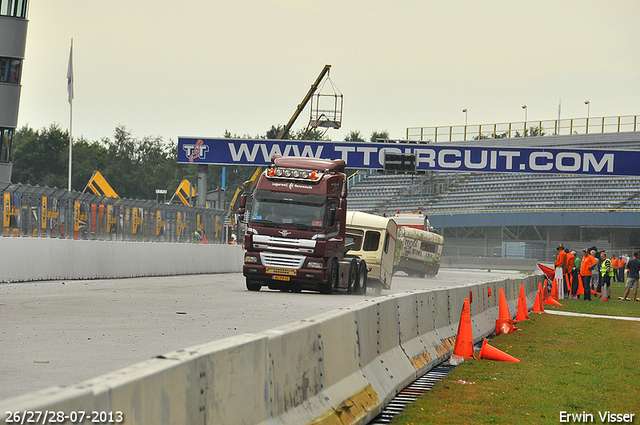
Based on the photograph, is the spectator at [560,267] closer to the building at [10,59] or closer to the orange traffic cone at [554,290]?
the orange traffic cone at [554,290]

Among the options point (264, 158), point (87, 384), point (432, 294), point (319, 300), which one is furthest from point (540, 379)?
point (264, 158)

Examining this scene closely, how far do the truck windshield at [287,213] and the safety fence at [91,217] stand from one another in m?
5.37

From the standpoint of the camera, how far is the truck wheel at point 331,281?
22.6 m

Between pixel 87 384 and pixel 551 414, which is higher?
pixel 87 384

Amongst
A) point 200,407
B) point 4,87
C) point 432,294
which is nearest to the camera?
point 200,407

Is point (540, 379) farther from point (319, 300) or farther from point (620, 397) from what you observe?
point (319, 300)

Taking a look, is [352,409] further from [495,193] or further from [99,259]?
[495,193]

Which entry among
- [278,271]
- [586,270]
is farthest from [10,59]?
[586,270]

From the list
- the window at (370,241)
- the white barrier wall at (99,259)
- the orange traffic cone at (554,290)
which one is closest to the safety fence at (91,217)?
the white barrier wall at (99,259)

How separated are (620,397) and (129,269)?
68.0ft

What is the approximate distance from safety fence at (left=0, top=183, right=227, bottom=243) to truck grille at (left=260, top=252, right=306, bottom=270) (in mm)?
5661

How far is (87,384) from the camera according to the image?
3.24 m

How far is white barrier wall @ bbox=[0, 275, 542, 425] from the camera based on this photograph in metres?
3.41

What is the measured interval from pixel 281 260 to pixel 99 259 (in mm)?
6368
